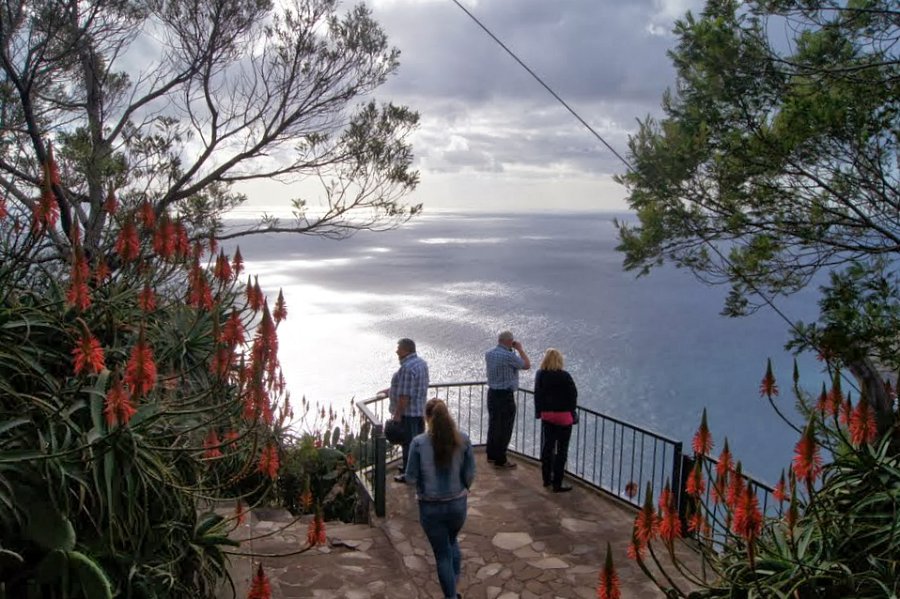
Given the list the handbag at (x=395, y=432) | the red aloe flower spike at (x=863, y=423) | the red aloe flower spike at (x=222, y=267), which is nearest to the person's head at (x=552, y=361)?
the handbag at (x=395, y=432)

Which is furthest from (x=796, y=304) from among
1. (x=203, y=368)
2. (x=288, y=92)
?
(x=203, y=368)

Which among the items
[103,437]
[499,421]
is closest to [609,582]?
[103,437]

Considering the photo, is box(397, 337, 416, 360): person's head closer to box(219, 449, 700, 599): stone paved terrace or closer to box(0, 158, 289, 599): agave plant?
box(219, 449, 700, 599): stone paved terrace

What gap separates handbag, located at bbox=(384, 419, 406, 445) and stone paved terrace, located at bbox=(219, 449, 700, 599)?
0.61 meters

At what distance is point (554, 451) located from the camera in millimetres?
7477

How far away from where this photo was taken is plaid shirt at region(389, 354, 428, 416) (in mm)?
7074

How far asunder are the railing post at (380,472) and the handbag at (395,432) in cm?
46

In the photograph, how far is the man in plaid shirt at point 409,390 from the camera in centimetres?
708

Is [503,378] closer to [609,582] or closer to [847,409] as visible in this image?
[847,409]

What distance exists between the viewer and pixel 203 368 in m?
5.48

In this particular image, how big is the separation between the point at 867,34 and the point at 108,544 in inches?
262

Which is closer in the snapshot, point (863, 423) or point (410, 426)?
point (863, 423)

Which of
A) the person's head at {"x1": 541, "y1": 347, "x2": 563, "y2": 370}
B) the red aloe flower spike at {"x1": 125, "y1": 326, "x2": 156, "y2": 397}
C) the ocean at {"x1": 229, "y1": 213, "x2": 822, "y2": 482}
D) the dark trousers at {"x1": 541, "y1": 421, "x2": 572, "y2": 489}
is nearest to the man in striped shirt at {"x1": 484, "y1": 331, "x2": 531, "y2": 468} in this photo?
the person's head at {"x1": 541, "y1": 347, "x2": 563, "y2": 370}

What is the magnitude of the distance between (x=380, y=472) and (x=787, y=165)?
192 inches
